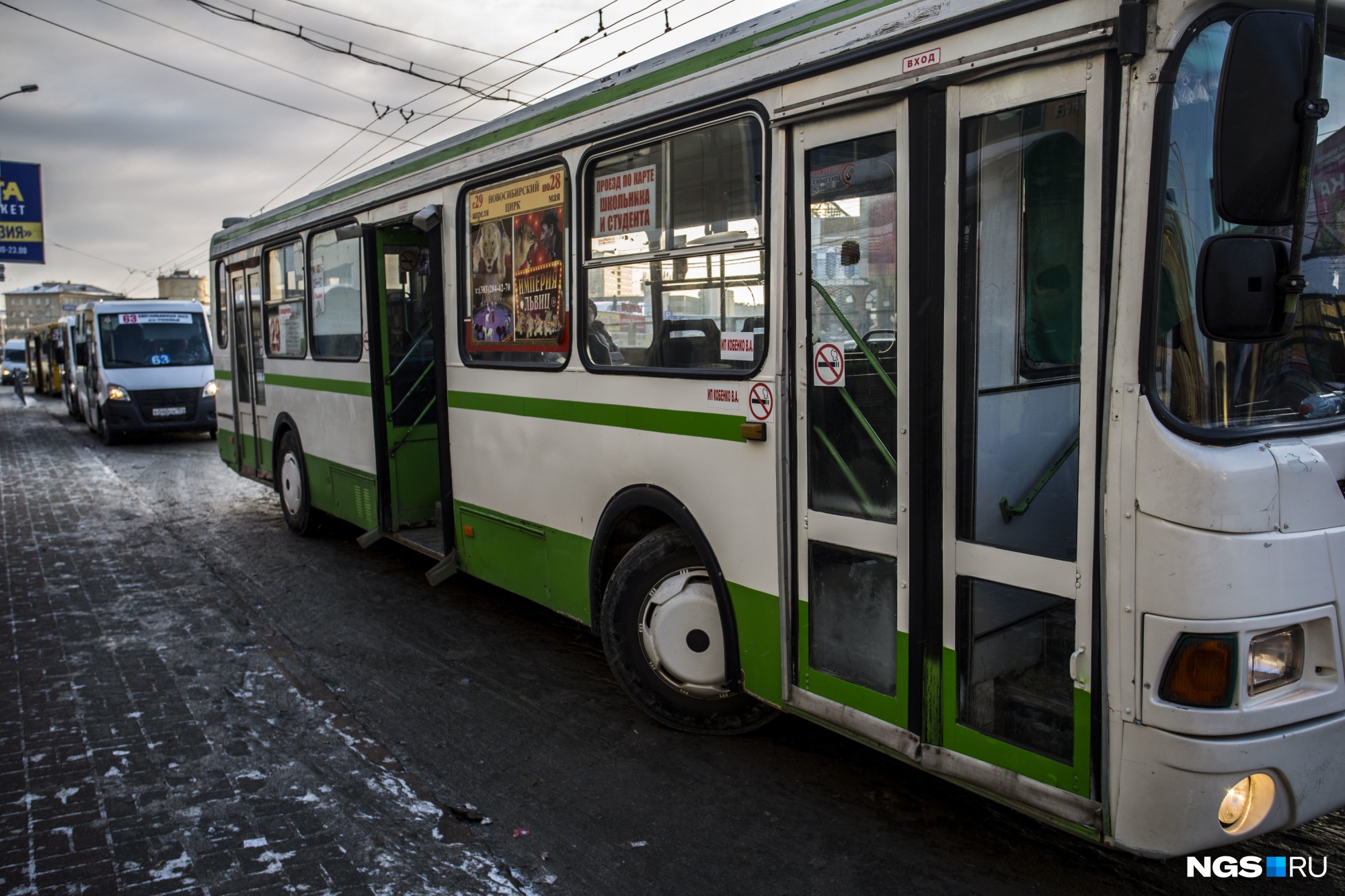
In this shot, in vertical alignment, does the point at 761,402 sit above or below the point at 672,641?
above

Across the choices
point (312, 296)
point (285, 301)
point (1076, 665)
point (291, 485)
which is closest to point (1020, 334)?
point (1076, 665)

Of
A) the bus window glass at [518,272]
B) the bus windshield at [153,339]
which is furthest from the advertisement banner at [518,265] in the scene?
the bus windshield at [153,339]

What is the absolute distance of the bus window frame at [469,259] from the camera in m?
4.84

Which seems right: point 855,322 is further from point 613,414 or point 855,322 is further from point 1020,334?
point 613,414

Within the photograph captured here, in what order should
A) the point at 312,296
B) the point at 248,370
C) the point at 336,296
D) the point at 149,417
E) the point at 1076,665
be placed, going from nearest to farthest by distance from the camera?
the point at 1076,665
the point at 336,296
the point at 312,296
the point at 248,370
the point at 149,417

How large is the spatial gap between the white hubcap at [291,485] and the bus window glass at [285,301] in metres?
1.03

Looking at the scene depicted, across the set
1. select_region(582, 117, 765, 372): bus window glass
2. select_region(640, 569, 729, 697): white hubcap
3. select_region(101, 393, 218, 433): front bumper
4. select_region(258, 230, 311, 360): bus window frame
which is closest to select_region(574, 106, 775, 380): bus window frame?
select_region(582, 117, 765, 372): bus window glass

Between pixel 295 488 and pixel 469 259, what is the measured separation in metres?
4.40

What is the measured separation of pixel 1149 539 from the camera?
101 inches

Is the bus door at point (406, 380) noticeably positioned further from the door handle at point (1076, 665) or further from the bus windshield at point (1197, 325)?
the bus windshield at point (1197, 325)

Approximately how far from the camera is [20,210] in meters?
25.8

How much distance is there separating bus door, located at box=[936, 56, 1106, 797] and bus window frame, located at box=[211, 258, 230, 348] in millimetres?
9631

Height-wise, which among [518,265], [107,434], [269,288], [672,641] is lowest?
[107,434]

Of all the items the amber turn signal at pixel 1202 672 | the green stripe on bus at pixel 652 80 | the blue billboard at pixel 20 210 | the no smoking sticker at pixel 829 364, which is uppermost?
the blue billboard at pixel 20 210
